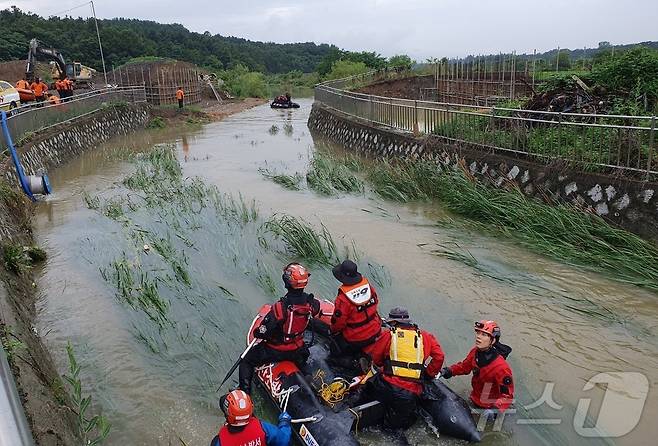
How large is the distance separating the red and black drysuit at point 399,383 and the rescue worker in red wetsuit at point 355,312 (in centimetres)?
29

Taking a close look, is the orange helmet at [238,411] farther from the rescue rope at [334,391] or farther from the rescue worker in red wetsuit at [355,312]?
the rescue worker in red wetsuit at [355,312]

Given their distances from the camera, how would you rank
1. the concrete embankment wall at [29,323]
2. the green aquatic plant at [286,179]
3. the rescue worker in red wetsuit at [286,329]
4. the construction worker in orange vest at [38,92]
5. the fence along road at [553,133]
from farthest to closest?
the construction worker in orange vest at [38,92], the green aquatic plant at [286,179], the fence along road at [553,133], the rescue worker in red wetsuit at [286,329], the concrete embankment wall at [29,323]

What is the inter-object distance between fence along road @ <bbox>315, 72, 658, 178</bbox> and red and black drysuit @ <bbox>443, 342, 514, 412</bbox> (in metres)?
4.56

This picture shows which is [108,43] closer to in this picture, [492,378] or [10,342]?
[10,342]

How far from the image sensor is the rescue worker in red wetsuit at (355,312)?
507 cm

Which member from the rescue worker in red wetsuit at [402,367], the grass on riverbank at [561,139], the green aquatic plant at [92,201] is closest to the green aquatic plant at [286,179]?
the grass on riverbank at [561,139]

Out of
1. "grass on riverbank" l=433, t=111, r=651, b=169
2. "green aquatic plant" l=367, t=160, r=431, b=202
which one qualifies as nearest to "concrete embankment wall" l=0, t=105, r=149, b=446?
"green aquatic plant" l=367, t=160, r=431, b=202

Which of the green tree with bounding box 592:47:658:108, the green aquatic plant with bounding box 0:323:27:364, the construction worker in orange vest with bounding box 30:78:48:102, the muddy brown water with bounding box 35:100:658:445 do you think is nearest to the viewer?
the green aquatic plant with bounding box 0:323:27:364

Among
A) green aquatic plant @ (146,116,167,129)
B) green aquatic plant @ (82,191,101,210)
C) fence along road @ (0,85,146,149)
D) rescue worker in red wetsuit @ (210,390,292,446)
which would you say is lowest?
green aquatic plant @ (82,191,101,210)

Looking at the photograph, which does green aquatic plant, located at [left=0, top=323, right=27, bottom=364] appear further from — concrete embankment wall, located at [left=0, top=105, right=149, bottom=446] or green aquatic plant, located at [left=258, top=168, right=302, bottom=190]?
green aquatic plant, located at [left=258, top=168, right=302, bottom=190]

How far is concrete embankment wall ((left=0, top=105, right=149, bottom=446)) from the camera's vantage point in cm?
390

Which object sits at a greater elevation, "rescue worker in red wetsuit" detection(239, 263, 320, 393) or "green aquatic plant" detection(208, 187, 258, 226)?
"rescue worker in red wetsuit" detection(239, 263, 320, 393)

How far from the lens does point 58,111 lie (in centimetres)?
1850

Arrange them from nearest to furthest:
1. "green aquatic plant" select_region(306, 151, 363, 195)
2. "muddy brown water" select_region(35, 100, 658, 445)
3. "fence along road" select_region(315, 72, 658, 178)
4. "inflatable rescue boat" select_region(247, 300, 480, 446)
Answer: "inflatable rescue boat" select_region(247, 300, 480, 446), "muddy brown water" select_region(35, 100, 658, 445), "fence along road" select_region(315, 72, 658, 178), "green aquatic plant" select_region(306, 151, 363, 195)
